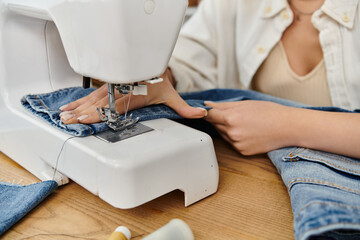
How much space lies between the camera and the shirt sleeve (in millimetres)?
1184

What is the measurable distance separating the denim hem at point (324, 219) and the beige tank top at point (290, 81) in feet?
2.10

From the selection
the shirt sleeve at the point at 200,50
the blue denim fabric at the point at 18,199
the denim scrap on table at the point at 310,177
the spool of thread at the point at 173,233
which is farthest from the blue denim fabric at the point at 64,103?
the shirt sleeve at the point at 200,50

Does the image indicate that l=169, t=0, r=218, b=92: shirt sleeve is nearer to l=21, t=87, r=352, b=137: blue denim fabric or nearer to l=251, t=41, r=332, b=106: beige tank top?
l=251, t=41, r=332, b=106: beige tank top

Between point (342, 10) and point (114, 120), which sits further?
point (342, 10)

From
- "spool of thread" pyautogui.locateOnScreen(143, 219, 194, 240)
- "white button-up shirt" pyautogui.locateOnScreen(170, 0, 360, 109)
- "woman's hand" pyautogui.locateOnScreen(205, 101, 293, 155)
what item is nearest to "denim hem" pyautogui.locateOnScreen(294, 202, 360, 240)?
"spool of thread" pyautogui.locateOnScreen(143, 219, 194, 240)

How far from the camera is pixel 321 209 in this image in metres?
0.50

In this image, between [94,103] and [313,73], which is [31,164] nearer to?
[94,103]

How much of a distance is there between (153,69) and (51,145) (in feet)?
0.80

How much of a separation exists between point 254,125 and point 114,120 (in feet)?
1.00

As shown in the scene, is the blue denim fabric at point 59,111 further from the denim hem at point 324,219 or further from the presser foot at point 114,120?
the denim hem at point 324,219

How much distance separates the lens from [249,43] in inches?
46.8

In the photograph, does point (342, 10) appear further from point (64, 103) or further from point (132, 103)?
point (64, 103)

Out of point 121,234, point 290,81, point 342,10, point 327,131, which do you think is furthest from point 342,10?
point 121,234

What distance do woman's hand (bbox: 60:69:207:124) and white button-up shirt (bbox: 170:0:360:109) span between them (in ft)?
1.06
